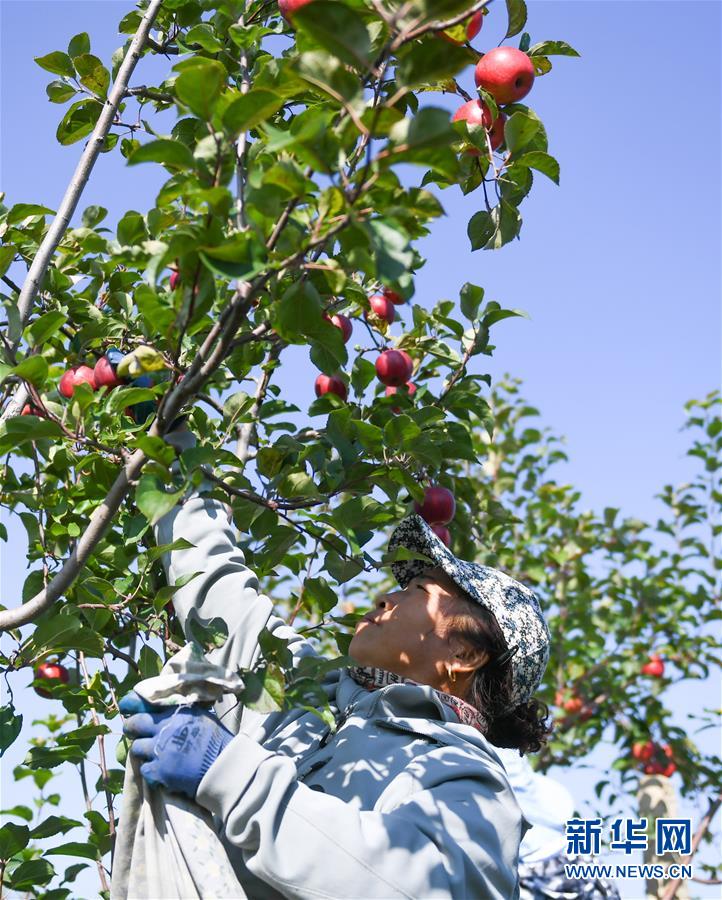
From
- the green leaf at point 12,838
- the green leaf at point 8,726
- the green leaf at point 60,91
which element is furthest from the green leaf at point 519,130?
the green leaf at point 12,838

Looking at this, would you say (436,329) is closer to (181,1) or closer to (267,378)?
(267,378)

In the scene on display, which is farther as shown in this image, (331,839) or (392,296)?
(392,296)

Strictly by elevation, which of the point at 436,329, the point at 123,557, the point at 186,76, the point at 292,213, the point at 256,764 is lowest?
the point at 256,764

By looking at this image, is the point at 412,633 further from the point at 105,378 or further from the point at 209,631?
the point at 105,378

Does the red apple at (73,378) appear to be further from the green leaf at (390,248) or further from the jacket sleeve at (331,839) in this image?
the green leaf at (390,248)

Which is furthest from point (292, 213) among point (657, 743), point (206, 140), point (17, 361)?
point (657, 743)

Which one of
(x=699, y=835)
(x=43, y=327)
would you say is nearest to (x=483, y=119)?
(x=43, y=327)

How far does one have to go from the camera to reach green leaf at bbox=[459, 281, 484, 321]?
2.19 m

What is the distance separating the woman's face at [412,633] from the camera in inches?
81.0

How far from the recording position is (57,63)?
2160 millimetres

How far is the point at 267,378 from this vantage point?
2428 millimetres

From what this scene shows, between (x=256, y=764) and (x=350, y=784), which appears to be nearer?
(x=256, y=764)

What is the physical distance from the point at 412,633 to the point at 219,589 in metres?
0.40

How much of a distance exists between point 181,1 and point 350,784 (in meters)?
1.61
